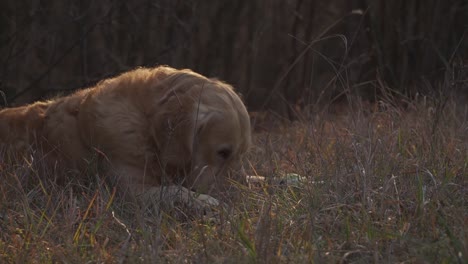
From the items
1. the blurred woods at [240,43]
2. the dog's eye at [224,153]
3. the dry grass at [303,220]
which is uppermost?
the dry grass at [303,220]

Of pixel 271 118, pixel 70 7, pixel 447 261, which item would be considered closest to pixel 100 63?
pixel 70 7

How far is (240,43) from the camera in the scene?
32.3 feet

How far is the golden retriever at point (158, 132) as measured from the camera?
A: 4.04 meters

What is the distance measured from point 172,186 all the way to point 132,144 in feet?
1.36

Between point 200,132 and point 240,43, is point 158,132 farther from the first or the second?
point 240,43

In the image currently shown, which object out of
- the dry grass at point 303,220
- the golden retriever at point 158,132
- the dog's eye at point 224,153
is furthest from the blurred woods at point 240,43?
the dry grass at point 303,220

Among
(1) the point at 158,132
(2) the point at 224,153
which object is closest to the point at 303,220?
(2) the point at 224,153

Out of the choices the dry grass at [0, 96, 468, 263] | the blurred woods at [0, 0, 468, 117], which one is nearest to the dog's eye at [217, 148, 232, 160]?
the dry grass at [0, 96, 468, 263]

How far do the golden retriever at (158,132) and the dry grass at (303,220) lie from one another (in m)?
0.23

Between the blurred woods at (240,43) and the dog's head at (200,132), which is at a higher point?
the dog's head at (200,132)

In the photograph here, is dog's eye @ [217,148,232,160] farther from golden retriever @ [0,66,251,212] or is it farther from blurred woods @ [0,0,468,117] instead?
blurred woods @ [0,0,468,117]

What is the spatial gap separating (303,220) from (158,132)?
45.5 inches

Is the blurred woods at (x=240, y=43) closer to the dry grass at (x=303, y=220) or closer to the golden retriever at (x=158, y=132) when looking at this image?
the golden retriever at (x=158, y=132)

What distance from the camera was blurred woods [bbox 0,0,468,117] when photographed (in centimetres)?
662
